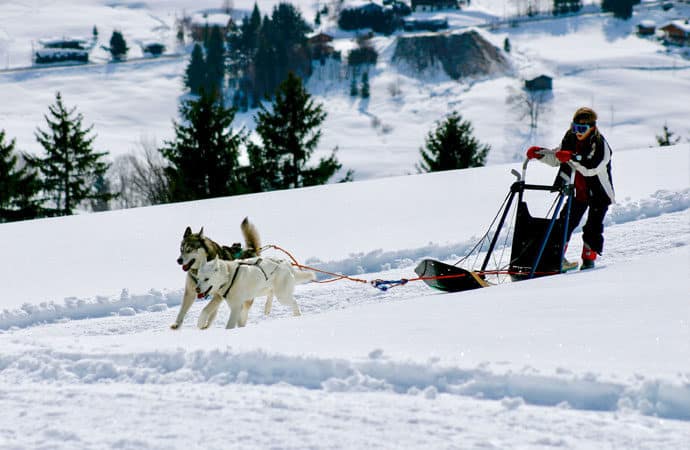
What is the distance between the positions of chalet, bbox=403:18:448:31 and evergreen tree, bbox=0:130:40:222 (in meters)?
64.8

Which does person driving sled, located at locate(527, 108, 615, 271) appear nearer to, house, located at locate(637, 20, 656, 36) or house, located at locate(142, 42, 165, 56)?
house, located at locate(637, 20, 656, 36)

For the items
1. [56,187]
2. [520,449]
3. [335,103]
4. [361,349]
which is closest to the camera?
[520,449]

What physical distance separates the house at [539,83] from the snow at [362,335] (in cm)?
5159

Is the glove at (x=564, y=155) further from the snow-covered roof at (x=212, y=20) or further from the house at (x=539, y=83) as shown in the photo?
the snow-covered roof at (x=212, y=20)

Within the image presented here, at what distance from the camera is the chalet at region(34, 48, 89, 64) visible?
82.2 meters

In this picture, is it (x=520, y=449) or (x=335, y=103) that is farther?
(x=335, y=103)

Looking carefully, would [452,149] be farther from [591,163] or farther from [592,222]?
[591,163]

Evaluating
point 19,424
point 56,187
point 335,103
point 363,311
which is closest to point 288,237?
point 363,311

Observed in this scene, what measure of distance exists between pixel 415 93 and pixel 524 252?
62.2 meters

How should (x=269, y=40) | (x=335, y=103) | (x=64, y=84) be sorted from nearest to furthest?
(x=335, y=103) → (x=64, y=84) → (x=269, y=40)

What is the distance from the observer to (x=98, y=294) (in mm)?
7781

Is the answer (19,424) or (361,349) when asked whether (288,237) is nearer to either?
(361,349)

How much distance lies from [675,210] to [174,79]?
7189 cm

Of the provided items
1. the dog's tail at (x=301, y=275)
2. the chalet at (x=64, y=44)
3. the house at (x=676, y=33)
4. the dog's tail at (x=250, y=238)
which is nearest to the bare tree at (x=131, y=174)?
the dog's tail at (x=250, y=238)
